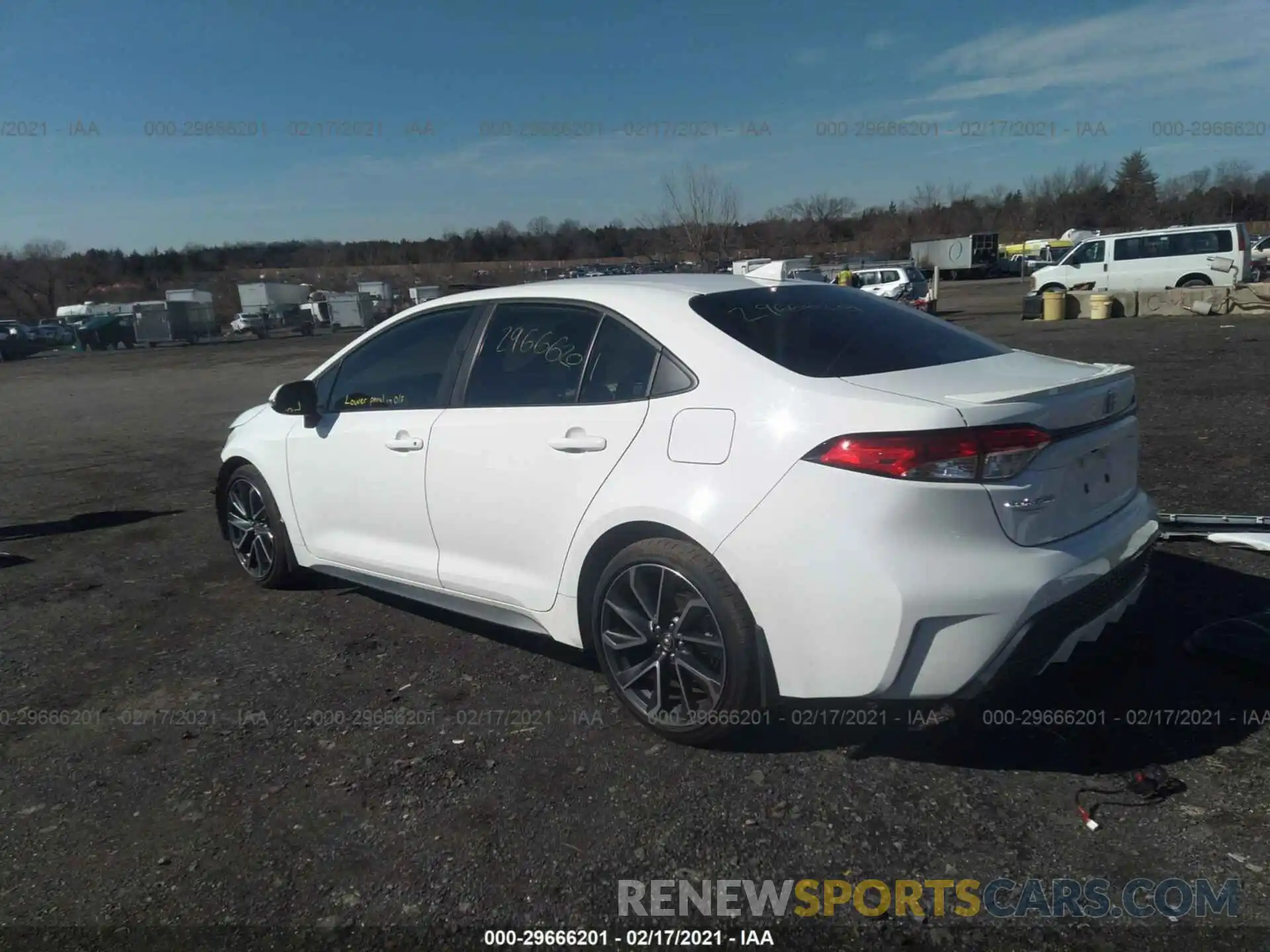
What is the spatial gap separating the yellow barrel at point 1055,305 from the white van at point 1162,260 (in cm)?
266

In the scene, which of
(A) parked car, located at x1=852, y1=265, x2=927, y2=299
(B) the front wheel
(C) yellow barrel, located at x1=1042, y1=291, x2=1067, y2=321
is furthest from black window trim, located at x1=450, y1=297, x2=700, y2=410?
(A) parked car, located at x1=852, y1=265, x2=927, y2=299

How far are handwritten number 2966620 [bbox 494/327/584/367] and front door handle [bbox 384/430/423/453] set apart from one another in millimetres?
526

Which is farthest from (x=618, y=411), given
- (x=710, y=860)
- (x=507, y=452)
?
(x=710, y=860)

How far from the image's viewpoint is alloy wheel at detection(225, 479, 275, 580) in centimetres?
508

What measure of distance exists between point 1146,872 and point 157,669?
3924 mm

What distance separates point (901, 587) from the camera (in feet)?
8.68

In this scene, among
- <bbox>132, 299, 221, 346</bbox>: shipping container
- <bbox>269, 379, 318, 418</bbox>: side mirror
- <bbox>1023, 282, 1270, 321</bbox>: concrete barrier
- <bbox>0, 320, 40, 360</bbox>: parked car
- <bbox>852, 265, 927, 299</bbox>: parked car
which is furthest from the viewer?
<bbox>132, 299, 221, 346</bbox>: shipping container

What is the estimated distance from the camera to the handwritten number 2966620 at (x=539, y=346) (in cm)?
358

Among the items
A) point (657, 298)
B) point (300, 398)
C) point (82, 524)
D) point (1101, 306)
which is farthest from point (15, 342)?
point (657, 298)

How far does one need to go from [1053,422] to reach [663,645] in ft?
4.71

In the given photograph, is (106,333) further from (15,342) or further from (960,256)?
(960,256)

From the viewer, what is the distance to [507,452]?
3.56m

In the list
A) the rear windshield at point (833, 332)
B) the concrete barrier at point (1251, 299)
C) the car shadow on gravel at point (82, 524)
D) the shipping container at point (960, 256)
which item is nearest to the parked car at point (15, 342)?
the car shadow on gravel at point (82, 524)

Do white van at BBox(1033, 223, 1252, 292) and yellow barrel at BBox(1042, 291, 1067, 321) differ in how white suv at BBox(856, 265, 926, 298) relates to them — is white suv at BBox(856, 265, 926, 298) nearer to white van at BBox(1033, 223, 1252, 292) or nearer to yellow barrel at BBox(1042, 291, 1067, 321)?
white van at BBox(1033, 223, 1252, 292)
